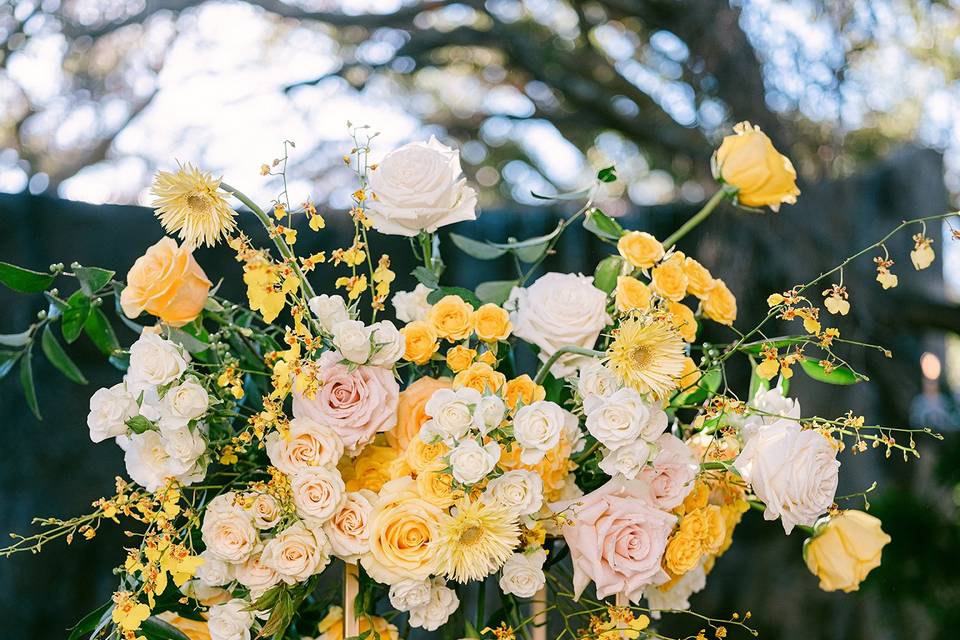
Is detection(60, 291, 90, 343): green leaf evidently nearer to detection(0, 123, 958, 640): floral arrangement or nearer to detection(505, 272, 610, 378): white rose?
detection(0, 123, 958, 640): floral arrangement

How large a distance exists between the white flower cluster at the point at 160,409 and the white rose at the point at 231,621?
0.08m

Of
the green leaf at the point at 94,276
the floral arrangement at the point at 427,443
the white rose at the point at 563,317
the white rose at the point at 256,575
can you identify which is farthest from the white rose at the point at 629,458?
the green leaf at the point at 94,276

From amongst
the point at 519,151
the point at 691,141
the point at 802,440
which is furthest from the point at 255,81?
the point at 802,440

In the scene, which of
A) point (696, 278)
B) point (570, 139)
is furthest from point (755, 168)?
point (570, 139)

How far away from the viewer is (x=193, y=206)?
1.75 feet

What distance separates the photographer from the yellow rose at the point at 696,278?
59cm

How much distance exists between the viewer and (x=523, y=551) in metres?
0.56

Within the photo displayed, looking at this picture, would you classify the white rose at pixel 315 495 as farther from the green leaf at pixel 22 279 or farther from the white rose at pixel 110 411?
the green leaf at pixel 22 279

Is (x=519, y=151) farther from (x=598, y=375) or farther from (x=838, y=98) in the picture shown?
(x=598, y=375)

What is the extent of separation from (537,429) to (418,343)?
105 millimetres

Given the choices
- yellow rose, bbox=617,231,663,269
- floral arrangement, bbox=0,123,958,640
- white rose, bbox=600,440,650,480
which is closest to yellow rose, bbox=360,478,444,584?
floral arrangement, bbox=0,123,958,640

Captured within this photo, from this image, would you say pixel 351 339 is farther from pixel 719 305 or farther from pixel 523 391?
pixel 719 305

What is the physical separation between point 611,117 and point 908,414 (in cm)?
113

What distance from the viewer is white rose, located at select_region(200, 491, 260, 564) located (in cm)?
51
